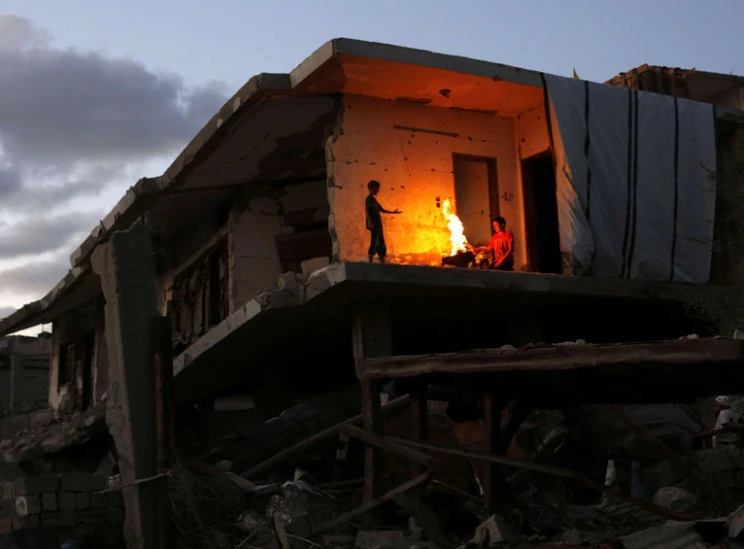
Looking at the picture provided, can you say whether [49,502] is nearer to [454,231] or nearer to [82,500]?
[82,500]

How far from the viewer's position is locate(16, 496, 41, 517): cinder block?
376 inches

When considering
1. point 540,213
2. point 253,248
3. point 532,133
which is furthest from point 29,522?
point 540,213

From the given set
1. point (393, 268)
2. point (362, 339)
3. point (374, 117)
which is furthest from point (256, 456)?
point (374, 117)

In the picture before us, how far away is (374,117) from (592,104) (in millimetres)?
2856

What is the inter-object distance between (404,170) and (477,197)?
2.07 meters

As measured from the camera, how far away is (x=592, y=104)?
13.8 meters

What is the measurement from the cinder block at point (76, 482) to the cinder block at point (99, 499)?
8 cm

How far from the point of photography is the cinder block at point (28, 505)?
9555mm

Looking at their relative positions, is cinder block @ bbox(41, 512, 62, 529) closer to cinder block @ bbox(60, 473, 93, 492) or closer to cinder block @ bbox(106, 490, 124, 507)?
cinder block @ bbox(60, 473, 93, 492)

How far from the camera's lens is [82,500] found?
984 centimetres

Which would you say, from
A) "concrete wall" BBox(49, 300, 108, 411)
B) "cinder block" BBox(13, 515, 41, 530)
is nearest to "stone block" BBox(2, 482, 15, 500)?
"cinder block" BBox(13, 515, 41, 530)

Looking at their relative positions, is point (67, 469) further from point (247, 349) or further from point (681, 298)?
point (681, 298)

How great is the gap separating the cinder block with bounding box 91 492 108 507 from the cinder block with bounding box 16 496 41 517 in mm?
496

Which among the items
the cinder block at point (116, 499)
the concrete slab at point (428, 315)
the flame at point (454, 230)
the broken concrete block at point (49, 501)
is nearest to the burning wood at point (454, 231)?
the flame at point (454, 230)
